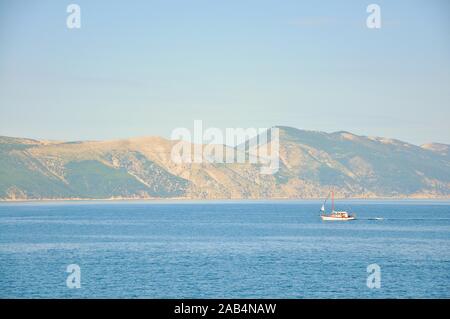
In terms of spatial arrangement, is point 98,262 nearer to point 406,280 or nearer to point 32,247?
point 32,247

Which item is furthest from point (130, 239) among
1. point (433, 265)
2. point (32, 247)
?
point (433, 265)

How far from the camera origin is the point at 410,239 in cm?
15888

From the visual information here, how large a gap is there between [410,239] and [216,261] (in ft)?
200
